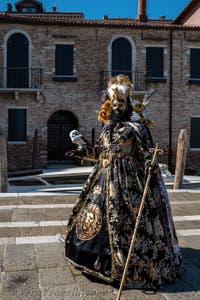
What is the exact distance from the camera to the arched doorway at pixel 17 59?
60.7ft

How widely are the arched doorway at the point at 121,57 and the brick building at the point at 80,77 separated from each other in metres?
0.05

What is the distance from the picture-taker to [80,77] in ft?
62.1

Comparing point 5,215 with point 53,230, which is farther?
point 5,215

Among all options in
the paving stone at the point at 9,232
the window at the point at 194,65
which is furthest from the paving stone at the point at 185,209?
the window at the point at 194,65

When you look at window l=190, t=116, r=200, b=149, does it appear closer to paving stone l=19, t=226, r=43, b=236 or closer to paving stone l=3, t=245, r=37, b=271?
paving stone l=19, t=226, r=43, b=236

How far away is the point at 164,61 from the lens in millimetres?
19469

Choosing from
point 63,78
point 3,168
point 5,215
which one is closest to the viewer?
point 5,215

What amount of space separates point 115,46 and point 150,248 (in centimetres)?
1675

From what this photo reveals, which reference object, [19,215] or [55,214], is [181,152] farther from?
[19,215]

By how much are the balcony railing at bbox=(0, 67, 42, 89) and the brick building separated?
5cm

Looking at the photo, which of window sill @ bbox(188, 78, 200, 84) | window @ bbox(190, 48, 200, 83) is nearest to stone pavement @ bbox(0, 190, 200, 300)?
window sill @ bbox(188, 78, 200, 84)

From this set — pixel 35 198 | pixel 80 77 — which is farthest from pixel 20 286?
pixel 80 77

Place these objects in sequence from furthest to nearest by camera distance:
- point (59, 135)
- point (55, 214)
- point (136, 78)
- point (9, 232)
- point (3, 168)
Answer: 1. point (59, 135)
2. point (136, 78)
3. point (3, 168)
4. point (55, 214)
5. point (9, 232)

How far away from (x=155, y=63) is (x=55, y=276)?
55.7ft
